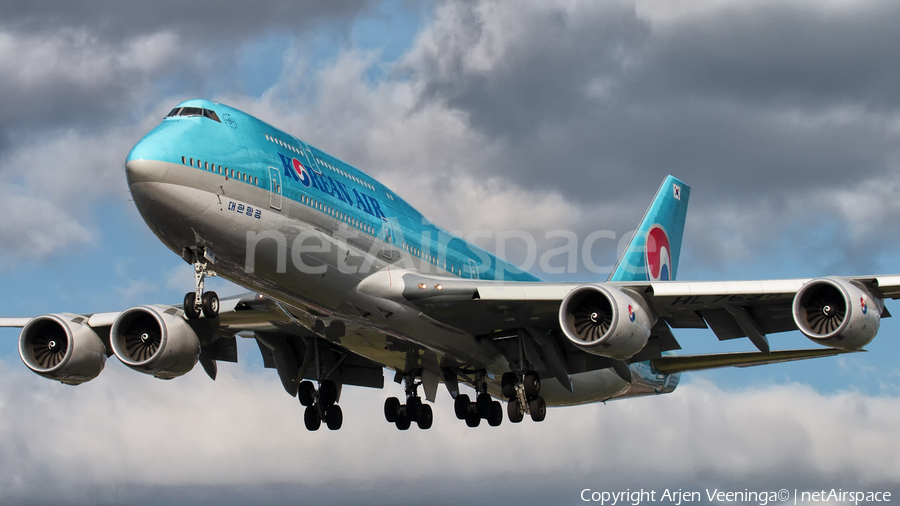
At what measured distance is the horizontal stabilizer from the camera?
27.2 meters

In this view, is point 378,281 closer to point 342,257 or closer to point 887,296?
point 342,257

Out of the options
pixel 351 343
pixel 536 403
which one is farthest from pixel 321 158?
pixel 536 403

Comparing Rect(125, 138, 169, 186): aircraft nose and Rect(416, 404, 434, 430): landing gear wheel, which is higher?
Rect(125, 138, 169, 186): aircraft nose

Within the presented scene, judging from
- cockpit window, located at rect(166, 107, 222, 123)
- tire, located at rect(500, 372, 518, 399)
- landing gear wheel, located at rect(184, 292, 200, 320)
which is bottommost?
tire, located at rect(500, 372, 518, 399)

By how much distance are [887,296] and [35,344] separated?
23.0 metres

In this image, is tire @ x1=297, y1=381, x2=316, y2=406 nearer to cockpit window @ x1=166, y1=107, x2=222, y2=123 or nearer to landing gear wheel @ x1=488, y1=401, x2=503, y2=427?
landing gear wheel @ x1=488, y1=401, x2=503, y2=427

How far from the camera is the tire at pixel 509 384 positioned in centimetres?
2739

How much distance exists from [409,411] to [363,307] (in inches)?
316

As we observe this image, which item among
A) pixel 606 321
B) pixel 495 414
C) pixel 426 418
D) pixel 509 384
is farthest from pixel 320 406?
pixel 606 321

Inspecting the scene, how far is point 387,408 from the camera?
31297 mm

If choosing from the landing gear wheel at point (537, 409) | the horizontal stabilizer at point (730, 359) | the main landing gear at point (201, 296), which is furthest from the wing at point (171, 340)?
the horizontal stabilizer at point (730, 359)

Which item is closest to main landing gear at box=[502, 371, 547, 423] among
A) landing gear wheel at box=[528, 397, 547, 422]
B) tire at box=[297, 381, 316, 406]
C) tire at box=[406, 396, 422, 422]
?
landing gear wheel at box=[528, 397, 547, 422]

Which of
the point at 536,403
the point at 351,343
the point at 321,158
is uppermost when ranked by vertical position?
the point at 321,158

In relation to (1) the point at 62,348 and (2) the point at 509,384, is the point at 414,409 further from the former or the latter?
(1) the point at 62,348
